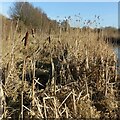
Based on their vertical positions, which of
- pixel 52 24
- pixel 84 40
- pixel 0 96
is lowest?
pixel 0 96

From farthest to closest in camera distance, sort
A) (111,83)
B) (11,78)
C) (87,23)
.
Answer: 1. (87,23)
2. (111,83)
3. (11,78)

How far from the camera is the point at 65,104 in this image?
114 inches

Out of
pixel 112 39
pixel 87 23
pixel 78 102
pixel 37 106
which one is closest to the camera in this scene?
pixel 37 106

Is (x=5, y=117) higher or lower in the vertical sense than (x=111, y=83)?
lower

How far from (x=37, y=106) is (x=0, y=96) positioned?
43cm

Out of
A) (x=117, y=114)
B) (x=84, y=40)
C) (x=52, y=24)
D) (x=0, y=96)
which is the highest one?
(x=52, y=24)

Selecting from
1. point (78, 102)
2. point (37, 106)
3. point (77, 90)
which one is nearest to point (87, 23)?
point (77, 90)

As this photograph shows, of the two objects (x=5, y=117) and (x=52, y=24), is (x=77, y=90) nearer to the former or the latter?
(x=5, y=117)

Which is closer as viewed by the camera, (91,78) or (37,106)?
(37,106)

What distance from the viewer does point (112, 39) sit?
6.03 metres

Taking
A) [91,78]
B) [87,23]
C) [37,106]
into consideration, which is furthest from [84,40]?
[37,106]

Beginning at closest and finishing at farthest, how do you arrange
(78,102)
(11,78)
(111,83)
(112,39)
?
(78,102) → (11,78) → (111,83) → (112,39)

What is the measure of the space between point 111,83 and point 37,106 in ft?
4.16

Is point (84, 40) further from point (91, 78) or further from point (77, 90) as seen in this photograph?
point (77, 90)
